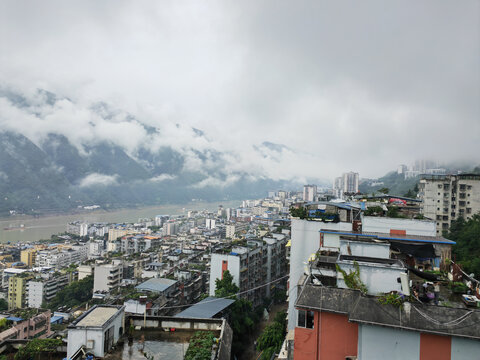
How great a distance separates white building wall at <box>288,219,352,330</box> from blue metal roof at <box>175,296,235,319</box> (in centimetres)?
206

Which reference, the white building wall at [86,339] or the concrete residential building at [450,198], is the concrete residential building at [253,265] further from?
the concrete residential building at [450,198]

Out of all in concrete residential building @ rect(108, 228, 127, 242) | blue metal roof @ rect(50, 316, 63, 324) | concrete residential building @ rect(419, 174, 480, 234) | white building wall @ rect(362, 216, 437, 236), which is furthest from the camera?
concrete residential building @ rect(108, 228, 127, 242)

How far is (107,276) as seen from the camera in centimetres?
1597

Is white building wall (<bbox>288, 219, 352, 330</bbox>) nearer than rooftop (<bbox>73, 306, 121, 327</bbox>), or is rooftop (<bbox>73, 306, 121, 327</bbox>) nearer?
rooftop (<bbox>73, 306, 121, 327</bbox>)

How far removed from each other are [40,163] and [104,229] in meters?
66.4

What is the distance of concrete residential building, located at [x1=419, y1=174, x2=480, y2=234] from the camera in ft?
60.1

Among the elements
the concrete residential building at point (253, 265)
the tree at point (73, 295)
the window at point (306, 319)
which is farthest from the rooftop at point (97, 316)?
the tree at point (73, 295)

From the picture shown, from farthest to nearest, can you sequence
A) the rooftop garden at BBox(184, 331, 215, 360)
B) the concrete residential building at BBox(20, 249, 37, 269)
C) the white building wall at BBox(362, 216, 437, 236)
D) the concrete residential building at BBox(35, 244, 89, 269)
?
the concrete residential building at BBox(20, 249, 37, 269) < the concrete residential building at BBox(35, 244, 89, 269) < the white building wall at BBox(362, 216, 437, 236) < the rooftop garden at BBox(184, 331, 215, 360)

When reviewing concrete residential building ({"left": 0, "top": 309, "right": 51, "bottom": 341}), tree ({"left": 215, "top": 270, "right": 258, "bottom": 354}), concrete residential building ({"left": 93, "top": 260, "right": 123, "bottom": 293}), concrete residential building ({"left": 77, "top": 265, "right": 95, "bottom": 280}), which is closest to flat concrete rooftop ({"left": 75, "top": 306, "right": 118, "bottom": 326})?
tree ({"left": 215, "top": 270, "right": 258, "bottom": 354})

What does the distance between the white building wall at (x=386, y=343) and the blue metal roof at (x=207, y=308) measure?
610 cm

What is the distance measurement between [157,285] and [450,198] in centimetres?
1800

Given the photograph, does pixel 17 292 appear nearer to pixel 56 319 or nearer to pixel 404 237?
pixel 56 319

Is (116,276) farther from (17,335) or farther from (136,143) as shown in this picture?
(136,143)

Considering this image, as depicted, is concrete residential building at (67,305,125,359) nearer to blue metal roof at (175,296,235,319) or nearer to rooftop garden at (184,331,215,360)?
rooftop garden at (184,331,215,360)
